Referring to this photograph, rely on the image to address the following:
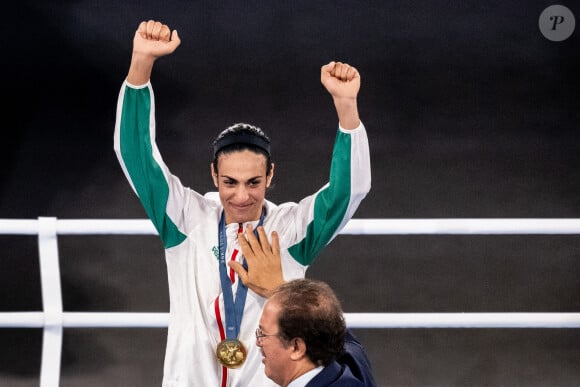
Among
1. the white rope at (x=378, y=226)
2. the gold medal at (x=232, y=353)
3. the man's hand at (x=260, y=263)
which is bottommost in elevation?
the gold medal at (x=232, y=353)

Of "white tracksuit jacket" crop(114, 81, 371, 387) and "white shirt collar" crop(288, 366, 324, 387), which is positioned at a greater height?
"white tracksuit jacket" crop(114, 81, 371, 387)

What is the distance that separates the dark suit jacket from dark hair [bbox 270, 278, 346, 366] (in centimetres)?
4

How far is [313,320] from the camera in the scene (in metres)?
2.59

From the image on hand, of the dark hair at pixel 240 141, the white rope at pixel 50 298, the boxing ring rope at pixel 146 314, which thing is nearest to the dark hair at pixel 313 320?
the dark hair at pixel 240 141

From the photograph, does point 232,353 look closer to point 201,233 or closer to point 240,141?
point 201,233

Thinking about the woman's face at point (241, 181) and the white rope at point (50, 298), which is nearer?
the woman's face at point (241, 181)

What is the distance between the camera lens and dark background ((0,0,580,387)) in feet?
18.5

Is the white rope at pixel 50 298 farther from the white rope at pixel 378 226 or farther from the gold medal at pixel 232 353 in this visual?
the gold medal at pixel 232 353

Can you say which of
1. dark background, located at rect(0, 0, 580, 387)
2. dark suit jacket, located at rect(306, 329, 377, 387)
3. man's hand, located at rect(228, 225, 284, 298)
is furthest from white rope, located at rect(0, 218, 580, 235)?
dark background, located at rect(0, 0, 580, 387)

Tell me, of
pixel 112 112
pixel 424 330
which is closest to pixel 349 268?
pixel 424 330

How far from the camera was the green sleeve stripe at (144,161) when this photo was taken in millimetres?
3068

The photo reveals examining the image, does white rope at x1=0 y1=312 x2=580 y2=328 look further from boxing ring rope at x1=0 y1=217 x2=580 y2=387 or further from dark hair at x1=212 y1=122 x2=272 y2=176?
dark hair at x1=212 y1=122 x2=272 y2=176

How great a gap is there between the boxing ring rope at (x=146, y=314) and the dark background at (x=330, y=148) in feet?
4.44

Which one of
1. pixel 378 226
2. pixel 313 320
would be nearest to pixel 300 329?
pixel 313 320
